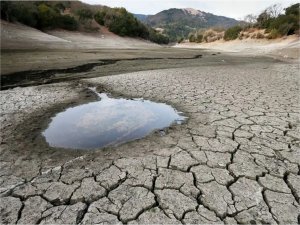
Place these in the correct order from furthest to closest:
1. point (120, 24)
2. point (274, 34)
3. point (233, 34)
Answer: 1. point (120, 24)
2. point (233, 34)
3. point (274, 34)

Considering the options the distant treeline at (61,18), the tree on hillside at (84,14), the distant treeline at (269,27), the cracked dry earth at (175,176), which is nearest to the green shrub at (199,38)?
the distant treeline at (269,27)

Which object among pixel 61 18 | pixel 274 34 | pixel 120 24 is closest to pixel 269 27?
pixel 274 34

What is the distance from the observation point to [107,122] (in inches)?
170

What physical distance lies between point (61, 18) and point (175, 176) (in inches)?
1279

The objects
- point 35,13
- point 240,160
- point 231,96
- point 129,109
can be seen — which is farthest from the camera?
point 35,13

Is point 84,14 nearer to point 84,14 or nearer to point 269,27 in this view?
point 84,14

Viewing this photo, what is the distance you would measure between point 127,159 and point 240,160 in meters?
1.26

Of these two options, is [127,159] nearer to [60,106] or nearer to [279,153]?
[279,153]

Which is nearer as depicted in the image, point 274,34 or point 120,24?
point 274,34

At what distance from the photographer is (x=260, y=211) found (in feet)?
7.20

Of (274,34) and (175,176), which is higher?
(274,34)

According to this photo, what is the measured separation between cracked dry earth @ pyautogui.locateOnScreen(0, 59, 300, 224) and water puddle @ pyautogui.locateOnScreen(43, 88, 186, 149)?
1.02 ft

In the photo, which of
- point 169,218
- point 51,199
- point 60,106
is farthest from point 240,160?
point 60,106

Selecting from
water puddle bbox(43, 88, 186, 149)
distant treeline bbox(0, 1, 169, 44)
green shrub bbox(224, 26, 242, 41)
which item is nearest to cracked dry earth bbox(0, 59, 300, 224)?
water puddle bbox(43, 88, 186, 149)
